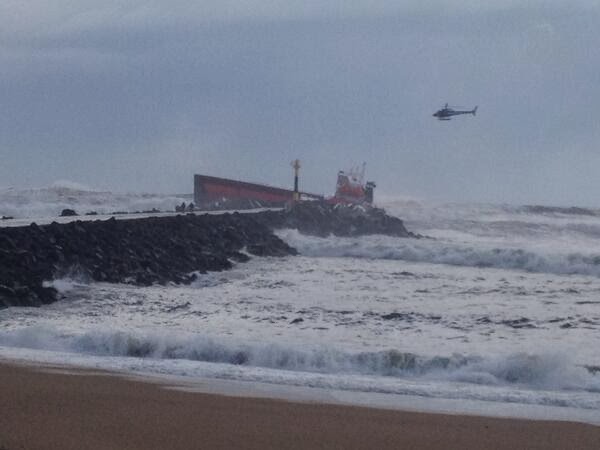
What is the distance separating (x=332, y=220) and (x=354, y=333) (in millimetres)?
26457

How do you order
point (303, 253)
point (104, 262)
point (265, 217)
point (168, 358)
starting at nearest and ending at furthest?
point (168, 358)
point (104, 262)
point (303, 253)
point (265, 217)

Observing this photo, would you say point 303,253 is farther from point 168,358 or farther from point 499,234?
point 499,234

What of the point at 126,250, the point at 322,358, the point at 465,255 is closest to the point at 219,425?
the point at 322,358

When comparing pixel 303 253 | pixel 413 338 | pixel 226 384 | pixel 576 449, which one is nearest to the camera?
pixel 576 449

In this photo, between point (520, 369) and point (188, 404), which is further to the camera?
point (520, 369)

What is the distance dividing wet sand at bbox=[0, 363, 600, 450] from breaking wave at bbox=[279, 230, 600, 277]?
1750cm

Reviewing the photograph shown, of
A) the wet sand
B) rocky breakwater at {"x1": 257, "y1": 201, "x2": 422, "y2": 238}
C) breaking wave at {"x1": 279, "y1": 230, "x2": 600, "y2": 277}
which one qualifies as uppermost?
rocky breakwater at {"x1": 257, "y1": 201, "x2": 422, "y2": 238}

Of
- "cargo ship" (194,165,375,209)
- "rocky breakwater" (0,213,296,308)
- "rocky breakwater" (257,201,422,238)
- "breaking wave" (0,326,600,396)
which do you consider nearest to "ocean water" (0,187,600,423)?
"breaking wave" (0,326,600,396)

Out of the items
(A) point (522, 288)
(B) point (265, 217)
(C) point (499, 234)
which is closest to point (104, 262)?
Answer: (A) point (522, 288)

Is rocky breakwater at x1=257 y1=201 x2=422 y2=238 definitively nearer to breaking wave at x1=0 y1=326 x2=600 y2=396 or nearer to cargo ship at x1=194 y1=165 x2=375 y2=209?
cargo ship at x1=194 y1=165 x2=375 y2=209

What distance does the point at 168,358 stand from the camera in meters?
9.20

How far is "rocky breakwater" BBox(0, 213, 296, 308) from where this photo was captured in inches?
565

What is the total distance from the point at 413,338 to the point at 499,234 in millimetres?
40495

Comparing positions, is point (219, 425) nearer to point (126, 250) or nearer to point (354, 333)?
point (354, 333)
